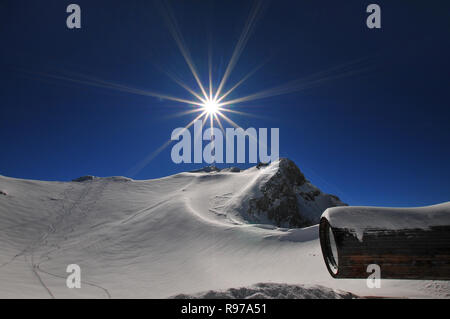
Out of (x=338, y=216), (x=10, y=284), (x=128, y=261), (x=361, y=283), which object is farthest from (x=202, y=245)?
(x=338, y=216)

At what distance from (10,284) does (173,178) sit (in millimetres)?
37348

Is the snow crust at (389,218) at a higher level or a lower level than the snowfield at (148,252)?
higher

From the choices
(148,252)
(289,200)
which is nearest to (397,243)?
(148,252)

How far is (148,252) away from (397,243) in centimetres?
1566

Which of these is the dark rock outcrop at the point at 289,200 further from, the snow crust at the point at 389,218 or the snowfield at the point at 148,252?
the snow crust at the point at 389,218

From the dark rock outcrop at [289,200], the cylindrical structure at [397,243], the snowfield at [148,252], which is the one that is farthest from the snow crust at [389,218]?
the dark rock outcrop at [289,200]

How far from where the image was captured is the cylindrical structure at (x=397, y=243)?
12.7 feet

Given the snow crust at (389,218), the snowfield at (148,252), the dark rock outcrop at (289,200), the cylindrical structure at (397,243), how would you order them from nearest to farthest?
1. the cylindrical structure at (397,243)
2. the snow crust at (389,218)
3. the snowfield at (148,252)
4. the dark rock outcrop at (289,200)

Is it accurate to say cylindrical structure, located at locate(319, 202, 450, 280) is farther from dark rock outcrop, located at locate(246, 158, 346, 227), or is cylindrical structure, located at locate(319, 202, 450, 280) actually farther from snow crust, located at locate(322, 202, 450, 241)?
dark rock outcrop, located at locate(246, 158, 346, 227)

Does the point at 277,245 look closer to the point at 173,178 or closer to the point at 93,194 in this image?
the point at 93,194

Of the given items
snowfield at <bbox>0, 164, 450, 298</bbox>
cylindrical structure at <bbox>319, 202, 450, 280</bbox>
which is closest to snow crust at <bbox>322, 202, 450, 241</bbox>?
cylindrical structure at <bbox>319, 202, 450, 280</bbox>

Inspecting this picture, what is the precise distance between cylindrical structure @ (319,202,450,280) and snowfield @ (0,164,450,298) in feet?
3.92

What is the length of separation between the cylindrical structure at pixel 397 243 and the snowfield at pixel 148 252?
120 cm

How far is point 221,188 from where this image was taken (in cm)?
4050
